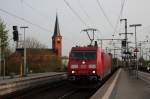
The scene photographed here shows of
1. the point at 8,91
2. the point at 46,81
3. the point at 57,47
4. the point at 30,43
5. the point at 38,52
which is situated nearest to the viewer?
the point at 8,91

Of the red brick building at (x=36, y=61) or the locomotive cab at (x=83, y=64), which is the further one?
the red brick building at (x=36, y=61)

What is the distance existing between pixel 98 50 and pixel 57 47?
131141mm

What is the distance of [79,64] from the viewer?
28.1 meters

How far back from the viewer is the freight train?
27500 millimetres

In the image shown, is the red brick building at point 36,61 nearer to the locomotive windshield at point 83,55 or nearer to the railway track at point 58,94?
the railway track at point 58,94

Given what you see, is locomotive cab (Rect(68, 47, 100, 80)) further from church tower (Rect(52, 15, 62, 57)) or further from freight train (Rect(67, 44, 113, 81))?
church tower (Rect(52, 15, 62, 57))

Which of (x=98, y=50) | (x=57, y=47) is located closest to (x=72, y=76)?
(x=98, y=50)

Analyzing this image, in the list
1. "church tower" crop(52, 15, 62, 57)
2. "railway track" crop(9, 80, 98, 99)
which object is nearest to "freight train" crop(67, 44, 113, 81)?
"railway track" crop(9, 80, 98, 99)

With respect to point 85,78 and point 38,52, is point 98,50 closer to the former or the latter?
point 85,78

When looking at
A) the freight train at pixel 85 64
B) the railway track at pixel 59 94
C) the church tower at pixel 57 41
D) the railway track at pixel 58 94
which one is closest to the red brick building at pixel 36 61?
the church tower at pixel 57 41

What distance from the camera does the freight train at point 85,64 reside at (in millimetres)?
27500

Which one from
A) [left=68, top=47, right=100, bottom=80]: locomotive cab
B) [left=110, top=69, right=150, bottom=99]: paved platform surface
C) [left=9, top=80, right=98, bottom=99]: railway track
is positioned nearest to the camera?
[left=110, top=69, right=150, bottom=99]: paved platform surface

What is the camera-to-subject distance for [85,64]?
28.0 m

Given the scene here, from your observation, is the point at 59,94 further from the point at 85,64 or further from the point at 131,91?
the point at 131,91
